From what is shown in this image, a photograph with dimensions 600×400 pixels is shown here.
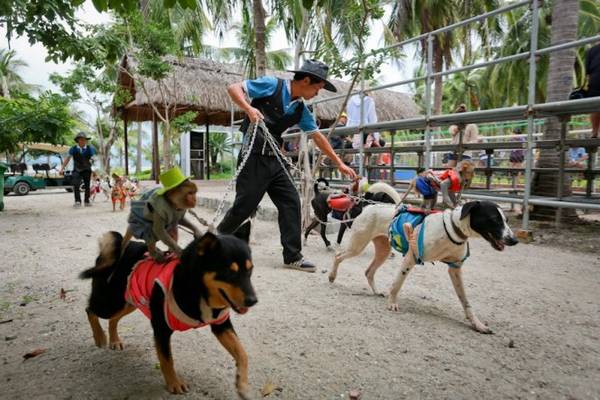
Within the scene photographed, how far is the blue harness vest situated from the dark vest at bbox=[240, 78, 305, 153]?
4.86 ft

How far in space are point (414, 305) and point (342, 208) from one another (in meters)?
2.00

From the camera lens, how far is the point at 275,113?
13.5ft

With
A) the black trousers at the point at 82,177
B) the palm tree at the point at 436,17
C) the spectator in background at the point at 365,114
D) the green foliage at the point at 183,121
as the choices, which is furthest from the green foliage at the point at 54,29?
the palm tree at the point at 436,17

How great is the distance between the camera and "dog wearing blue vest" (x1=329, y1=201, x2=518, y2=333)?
2.74m

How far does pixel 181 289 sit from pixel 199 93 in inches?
634

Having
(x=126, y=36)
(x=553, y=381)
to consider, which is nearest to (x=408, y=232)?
(x=553, y=381)

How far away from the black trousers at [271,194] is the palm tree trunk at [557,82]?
5125 mm

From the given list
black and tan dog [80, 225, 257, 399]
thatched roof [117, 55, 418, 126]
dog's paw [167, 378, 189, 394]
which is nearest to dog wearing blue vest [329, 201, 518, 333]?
black and tan dog [80, 225, 257, 399]

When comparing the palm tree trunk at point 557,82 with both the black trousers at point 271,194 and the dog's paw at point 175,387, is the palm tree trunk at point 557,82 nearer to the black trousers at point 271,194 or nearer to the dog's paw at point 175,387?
the black trousers at point 271,194

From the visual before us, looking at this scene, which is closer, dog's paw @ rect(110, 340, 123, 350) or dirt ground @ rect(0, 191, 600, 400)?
dirt ground @ rect(0, 191, 600, 400)

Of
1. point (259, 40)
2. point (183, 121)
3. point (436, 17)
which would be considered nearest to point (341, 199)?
point (259, 40)

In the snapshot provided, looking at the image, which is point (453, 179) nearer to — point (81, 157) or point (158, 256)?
point (158, 256)

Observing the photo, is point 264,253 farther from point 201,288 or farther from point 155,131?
point 155,131

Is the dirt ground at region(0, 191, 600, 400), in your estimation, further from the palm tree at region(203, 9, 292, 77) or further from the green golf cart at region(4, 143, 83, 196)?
the green golf cart at region(4, 143, 83, 196)
